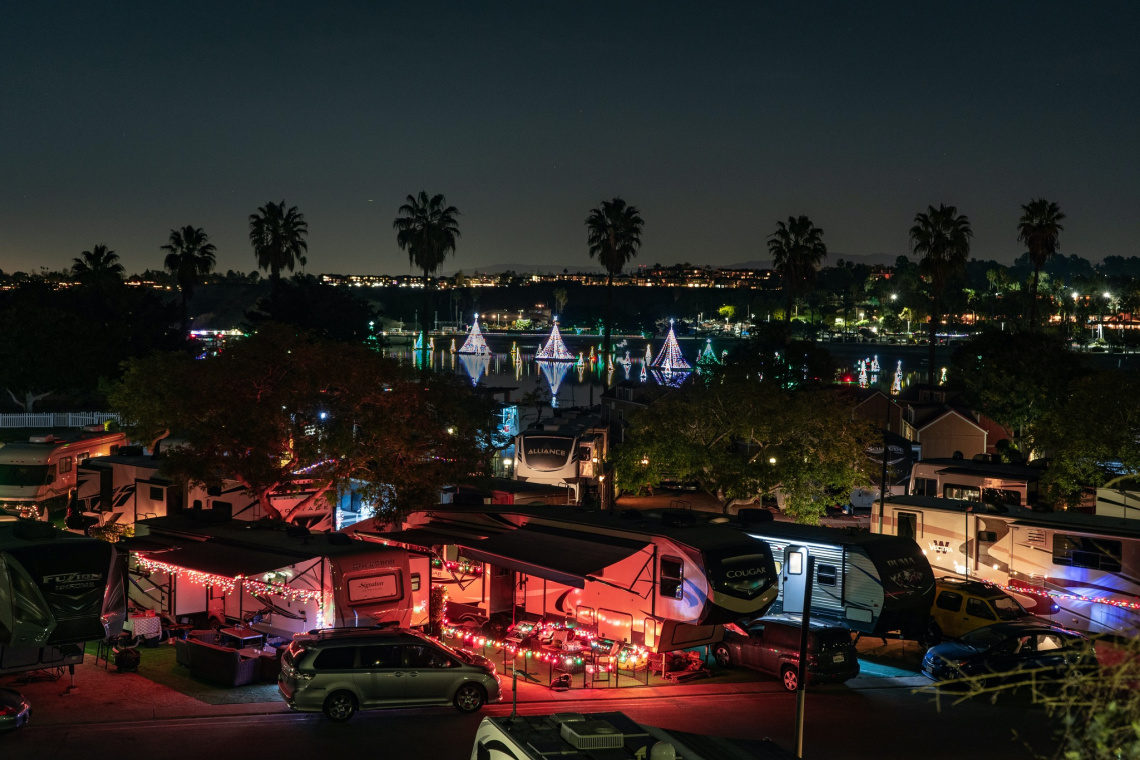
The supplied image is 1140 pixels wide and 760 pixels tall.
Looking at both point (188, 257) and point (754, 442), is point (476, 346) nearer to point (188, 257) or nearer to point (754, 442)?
point (188, 257)

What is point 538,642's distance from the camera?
1706 centimetres

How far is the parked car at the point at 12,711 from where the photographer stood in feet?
40.5

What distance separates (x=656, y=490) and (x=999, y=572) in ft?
54.1

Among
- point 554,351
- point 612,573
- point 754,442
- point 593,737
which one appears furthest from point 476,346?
point 593,737

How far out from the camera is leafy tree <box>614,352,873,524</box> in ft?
91.1

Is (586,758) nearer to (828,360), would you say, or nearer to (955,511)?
(955,511)

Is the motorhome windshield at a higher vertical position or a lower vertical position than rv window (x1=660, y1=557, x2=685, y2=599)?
lower

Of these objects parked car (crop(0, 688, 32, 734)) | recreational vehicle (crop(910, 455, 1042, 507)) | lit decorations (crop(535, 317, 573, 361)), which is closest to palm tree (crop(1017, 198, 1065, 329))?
recreational vehicle (crop(910, 455, 1042, 507))

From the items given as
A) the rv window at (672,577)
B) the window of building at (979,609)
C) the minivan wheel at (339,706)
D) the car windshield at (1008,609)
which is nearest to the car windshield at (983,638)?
the window of building at (979,609)

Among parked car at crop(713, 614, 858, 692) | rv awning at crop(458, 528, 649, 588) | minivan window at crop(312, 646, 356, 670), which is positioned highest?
rv awning at crop(458, 528, 649, 588)

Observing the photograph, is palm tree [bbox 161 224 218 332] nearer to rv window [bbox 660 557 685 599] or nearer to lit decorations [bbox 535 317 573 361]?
rv window [bbox 660 557 685 599]

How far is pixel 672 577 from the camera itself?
16.5 metres

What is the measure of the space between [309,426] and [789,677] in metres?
12.8

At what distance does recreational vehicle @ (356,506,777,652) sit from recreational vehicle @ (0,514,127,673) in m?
5.83
